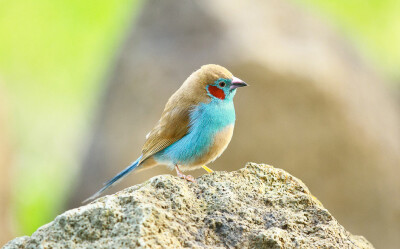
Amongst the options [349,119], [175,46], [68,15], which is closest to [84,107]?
[68,15]

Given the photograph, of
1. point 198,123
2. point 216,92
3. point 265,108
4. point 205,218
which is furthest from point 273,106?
point 205,218

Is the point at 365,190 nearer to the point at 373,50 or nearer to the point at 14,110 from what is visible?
the point at 373,50

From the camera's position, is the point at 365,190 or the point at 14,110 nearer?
the point at 365,190

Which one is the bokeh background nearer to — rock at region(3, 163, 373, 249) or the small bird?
the small bird

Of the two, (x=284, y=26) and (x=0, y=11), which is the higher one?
(x=0, y=11)

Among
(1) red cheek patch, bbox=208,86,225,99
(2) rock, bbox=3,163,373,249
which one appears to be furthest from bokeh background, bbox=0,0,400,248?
(2) rock, bbox=3,163,373,249

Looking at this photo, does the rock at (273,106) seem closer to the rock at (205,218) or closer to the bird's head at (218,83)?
the bird's head at (218,83)


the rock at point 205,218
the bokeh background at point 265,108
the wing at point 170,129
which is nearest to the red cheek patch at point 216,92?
the wing at point 170,129
